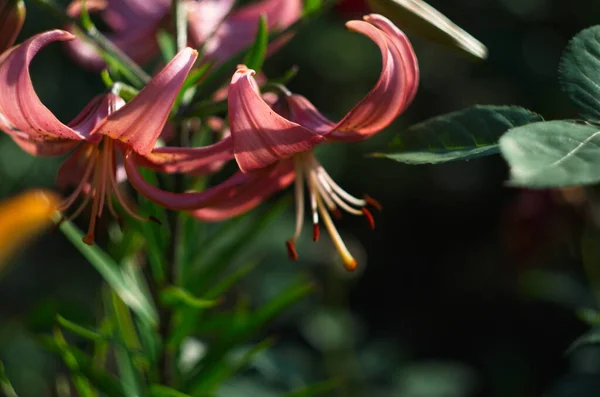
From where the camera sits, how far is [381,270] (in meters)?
2.50

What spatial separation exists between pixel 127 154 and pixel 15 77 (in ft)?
0.36

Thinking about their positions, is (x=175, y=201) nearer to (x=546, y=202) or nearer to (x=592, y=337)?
(x=592, y=337)

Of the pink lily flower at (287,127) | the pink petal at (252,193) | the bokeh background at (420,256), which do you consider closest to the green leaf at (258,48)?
the pink lily flower at (287,127)

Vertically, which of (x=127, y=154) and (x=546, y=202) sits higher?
(x=127, y=154)

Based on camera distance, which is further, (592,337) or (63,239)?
(63,239)

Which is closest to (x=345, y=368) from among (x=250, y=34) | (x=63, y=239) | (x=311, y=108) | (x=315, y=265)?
(x=315, y=265)

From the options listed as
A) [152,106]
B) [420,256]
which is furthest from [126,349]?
[420,256]

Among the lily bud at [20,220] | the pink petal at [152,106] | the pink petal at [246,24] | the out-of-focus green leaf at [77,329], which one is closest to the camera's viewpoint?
the lily bud at [20,220]

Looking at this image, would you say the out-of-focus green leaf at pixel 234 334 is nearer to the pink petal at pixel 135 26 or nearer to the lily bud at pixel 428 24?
the lily bud at pixel 428 24

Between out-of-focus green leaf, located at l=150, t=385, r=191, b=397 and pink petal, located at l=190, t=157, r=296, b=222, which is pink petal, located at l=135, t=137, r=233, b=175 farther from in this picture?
out-of-focus green leaf, located at l=150, t=385, r=191, b=397

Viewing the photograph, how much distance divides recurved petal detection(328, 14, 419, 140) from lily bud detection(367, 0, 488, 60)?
4 cm

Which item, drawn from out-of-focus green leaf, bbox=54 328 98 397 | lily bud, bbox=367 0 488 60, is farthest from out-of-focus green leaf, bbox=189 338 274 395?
lily bud, bbox=367 0 488 60

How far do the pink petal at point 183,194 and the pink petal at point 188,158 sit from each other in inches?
0.6

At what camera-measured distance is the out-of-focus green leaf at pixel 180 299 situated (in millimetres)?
728
